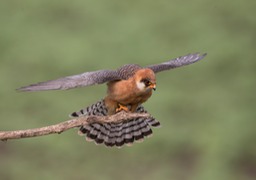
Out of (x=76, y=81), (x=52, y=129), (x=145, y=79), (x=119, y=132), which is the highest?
(x=119, y=132)

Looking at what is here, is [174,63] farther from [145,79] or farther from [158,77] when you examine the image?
[158,77]

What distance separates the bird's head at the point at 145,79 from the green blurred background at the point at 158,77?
4519 millimetres

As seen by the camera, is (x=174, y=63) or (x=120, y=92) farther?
(x=174, y=63)

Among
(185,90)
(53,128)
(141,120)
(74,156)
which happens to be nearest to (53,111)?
(74,156)

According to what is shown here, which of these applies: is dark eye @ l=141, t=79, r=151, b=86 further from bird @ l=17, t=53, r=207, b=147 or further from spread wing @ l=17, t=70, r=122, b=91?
spread wing @ l=17, t=70, r=122, b=91

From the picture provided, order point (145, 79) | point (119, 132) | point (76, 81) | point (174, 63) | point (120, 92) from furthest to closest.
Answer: point (119, 132) → point (174, 63) → point (120, 92) → point (145, 79) → point (76, 81)

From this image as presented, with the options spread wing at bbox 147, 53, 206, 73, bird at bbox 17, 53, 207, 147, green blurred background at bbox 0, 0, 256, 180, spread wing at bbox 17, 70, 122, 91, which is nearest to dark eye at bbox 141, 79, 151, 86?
bird at bbox 17, 53, 207, 147

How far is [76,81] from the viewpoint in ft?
39.7

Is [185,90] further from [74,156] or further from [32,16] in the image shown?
[32,16]

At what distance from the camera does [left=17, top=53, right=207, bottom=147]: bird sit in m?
12.1

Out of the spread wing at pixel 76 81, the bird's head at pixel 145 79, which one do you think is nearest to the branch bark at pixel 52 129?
the spread wing at pixel 76 81

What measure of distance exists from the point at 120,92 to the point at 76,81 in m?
0.96

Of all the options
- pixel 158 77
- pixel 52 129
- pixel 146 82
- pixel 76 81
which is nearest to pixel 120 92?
pixel 146 82

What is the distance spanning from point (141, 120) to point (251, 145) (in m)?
4.08
